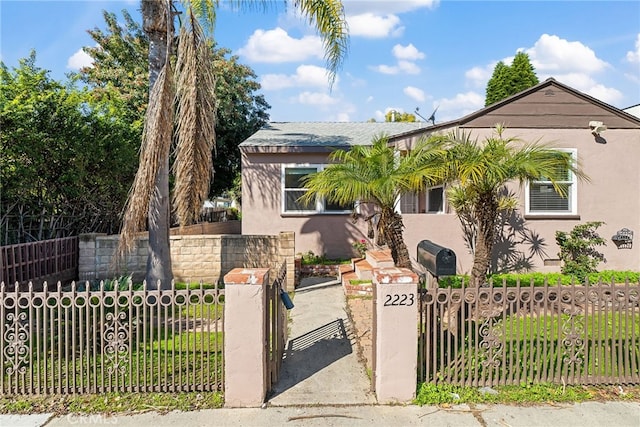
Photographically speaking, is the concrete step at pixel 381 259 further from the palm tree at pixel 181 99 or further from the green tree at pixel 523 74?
the green tree at pixel 523 74

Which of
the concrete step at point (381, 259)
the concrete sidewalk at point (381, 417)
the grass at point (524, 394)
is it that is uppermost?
the concrete step at point (381, 259)

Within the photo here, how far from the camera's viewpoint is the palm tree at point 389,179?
6.20 m

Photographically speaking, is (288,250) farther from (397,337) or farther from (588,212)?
(588,212)

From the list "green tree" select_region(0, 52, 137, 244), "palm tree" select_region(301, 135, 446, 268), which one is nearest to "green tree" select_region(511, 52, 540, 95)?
"palm tree" select_region(301, 135, 446, 268)

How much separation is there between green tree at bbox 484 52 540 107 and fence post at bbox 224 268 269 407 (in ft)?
40.5

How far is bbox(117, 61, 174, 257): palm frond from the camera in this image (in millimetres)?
6227

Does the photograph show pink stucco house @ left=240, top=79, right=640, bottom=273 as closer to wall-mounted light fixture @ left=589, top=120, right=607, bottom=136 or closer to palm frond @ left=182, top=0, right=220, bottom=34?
wall-mounted light fixture @ left=589, top=120, right=607, bottom=136

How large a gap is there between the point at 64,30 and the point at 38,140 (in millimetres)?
2539

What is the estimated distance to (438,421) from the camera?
142 inches

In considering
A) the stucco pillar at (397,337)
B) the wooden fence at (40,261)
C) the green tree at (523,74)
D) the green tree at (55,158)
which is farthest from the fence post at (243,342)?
the green tree at (523,74)

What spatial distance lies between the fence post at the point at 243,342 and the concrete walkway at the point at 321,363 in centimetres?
30

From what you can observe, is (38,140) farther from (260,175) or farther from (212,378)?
(212,378)

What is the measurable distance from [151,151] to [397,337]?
485 centimetres

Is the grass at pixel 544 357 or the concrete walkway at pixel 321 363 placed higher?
the grass at pixel 544 357
